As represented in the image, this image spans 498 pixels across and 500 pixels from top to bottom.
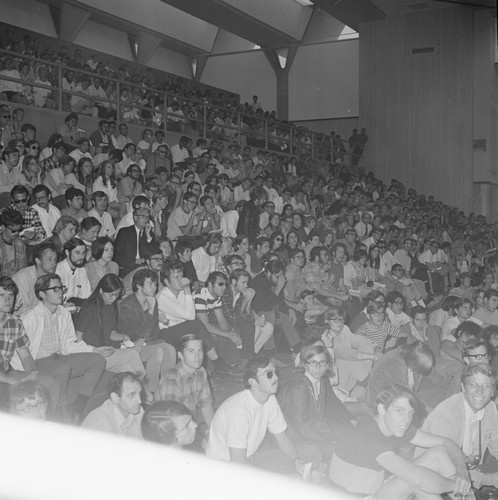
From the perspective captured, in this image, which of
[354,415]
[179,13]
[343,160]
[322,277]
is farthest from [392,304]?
[179,13]

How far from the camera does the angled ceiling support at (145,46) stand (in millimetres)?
15670

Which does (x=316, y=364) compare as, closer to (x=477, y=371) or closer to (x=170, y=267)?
(x=477, y=371)

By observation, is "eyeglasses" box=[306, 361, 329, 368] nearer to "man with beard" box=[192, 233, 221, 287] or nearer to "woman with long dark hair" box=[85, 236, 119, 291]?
"woman with long dark hair" box=[85, 236, 119, 291]

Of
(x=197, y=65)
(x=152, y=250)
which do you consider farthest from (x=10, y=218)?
(x=197, y=65)

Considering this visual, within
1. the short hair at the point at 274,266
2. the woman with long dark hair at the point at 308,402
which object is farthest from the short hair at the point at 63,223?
the woman with long dark hair at the point at 308,402

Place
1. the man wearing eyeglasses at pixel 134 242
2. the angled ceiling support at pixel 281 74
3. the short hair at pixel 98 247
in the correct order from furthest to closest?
the angled ceiling support at pixel 281 74 → the man wearing eyeglasses at pixel 134 242 → the short hair at pixel 98 247

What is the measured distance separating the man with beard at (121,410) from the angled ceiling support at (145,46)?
13.4 metres

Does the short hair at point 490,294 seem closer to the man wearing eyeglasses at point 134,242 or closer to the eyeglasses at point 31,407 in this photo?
the man wearing eyeglasses at point 134,242

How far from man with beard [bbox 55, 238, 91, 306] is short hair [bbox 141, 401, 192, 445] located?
1922 millimetres

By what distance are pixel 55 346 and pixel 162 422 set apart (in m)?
1.41

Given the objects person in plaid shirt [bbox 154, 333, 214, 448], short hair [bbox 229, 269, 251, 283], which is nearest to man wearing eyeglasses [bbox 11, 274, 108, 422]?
person in plaid shirt [bbox 154, 333, 214, 448]

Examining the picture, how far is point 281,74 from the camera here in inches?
695

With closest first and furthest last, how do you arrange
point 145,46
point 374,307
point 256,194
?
point 374,307 < point 256,194 < point 145,46

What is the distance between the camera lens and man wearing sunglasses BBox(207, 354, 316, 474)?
3340mm
